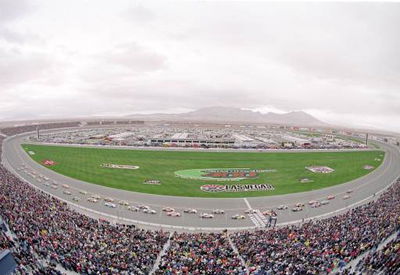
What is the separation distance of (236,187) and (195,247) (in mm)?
15958

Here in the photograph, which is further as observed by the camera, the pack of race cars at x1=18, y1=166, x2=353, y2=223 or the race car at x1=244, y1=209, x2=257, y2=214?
the race car at x1=244, y1=209, x2=257, y2=214

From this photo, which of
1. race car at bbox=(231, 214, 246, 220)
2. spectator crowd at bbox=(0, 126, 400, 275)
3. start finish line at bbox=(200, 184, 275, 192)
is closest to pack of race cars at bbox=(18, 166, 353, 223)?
race car at bbox=(231, 214, 246, 220)

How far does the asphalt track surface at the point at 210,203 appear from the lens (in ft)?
73.5

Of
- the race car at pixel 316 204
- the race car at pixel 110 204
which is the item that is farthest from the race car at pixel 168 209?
the race car at pixel 316 204

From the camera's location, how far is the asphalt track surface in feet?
73.5

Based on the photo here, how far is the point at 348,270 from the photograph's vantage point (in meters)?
11.5

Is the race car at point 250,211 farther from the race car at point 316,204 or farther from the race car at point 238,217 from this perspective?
the race car at point 316,204

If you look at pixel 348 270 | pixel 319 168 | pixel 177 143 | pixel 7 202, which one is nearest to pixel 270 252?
pixel 348 270

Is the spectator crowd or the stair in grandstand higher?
the spectator crowd

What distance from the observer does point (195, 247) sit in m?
15.9

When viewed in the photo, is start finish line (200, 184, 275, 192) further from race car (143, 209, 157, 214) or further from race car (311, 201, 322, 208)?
race car (143, 209, 157, 214)

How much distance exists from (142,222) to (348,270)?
1538 cm

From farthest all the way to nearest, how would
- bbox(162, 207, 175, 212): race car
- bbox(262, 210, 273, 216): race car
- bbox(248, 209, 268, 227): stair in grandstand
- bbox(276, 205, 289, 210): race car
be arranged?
1. bbox(276, 205, 289, 210): race car
2. bbox(162, 207, 175, 212): race car
3. bbox(262, 210, 273, 216): race car
4. bbox(248, 209, 268, 227): stair in grandstand

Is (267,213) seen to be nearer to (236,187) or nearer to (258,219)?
(258,219)
